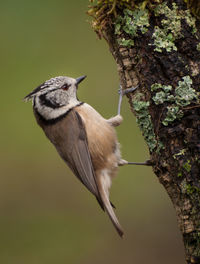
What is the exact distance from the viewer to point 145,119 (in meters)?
3.32

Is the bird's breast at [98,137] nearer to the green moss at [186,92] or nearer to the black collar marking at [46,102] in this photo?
the black collar marking at [46,102]

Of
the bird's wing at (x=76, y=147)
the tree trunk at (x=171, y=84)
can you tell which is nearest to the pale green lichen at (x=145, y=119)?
the tree trunk at (x=171, y=84)

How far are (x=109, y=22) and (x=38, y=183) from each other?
3012 mm

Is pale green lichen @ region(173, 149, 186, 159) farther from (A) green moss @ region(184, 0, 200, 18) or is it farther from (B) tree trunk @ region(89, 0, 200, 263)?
(A) green moss @ region(184, 0, 200, 18)

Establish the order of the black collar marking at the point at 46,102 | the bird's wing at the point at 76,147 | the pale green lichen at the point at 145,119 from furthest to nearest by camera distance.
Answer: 1. the black collar marking at the point at 46,102
2. the bird's wing at the point at 76,147
3. the pale green lichen at the point at 145,119

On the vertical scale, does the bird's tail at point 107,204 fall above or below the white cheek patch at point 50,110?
below

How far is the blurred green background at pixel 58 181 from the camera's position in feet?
18.9

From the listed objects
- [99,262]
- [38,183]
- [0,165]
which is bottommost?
[99,262]

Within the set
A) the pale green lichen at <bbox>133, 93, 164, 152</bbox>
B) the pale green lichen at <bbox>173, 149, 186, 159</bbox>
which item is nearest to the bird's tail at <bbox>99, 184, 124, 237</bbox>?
the pale green lichen at <bbox>133, 93, 164, 152</bbox>

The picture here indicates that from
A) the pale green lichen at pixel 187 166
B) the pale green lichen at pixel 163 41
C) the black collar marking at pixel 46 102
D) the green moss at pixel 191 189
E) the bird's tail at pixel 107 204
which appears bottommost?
the bird's tail at pixel 107 204

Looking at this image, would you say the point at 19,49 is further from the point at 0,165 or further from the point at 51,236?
the point at 51,236

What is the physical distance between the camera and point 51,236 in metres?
6.05

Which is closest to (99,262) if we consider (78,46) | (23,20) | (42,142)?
(42,142)

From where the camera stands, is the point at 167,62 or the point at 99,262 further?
the point at 99,262
